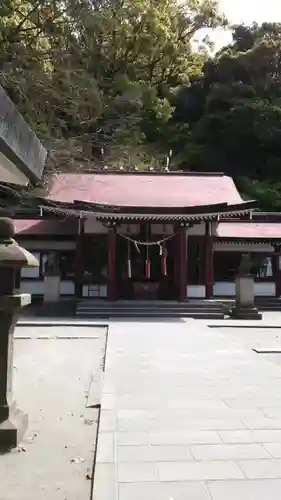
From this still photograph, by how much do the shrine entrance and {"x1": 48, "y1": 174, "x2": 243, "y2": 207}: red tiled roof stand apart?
1.33 meters

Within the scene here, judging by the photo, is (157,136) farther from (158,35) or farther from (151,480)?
(151,480)

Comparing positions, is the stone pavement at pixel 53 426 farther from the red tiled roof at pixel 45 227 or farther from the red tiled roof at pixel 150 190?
the red tiled roof at pixel 45 227

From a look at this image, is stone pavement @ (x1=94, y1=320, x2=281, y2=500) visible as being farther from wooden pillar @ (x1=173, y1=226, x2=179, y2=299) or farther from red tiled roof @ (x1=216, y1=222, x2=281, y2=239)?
red tiled roof @ (x1=216, y1=222, x2=281, y2=239)

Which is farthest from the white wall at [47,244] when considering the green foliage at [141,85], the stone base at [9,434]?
the stone base at [9,434]

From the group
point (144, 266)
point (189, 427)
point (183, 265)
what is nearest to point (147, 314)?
point (183, 265)

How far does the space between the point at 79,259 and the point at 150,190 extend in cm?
405

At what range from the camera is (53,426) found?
465 centimetres

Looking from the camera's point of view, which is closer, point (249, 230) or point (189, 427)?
point (189, 427)

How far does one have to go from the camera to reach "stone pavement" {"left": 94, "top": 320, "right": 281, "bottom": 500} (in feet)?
10.8

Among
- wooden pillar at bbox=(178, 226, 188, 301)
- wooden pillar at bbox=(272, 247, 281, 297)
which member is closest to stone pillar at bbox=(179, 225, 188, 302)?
wooden pillar at bbox=(178, 226, 188, 301)

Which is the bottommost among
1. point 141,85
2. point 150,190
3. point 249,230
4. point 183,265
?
point 183,265

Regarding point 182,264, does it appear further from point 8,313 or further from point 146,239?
point 8,313

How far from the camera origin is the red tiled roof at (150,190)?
61.1 feet

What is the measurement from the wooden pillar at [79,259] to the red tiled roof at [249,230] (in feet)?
17.3
